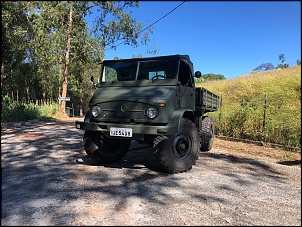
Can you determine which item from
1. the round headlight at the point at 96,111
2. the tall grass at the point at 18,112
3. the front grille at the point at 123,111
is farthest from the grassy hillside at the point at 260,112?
the tall grass at the point at 18,112

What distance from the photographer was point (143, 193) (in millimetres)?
3736

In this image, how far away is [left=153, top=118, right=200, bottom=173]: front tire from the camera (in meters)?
4.60

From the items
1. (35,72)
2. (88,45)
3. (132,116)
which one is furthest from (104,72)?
(35,72)

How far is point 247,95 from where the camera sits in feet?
31.8

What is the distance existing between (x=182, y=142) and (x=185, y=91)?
1041mm

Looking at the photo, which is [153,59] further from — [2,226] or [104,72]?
[2,226]

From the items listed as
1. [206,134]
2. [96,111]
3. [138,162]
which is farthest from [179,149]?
[206,134]

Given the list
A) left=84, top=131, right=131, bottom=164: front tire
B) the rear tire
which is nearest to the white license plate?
left=84, top=131, right=131, bottom=164: front tire

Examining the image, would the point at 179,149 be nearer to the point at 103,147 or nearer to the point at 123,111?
the point at 123,111

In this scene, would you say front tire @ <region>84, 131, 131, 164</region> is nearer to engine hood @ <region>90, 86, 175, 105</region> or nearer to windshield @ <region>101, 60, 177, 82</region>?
engine hood @ <region>90, 86, 175, 105</region>

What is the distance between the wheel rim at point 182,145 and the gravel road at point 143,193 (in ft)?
1.18

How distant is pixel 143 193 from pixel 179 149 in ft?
4.49

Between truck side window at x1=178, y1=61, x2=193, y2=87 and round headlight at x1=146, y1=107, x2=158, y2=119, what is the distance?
1026mm

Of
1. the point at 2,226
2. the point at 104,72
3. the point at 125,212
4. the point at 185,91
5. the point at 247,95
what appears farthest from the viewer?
the point at 247,95
